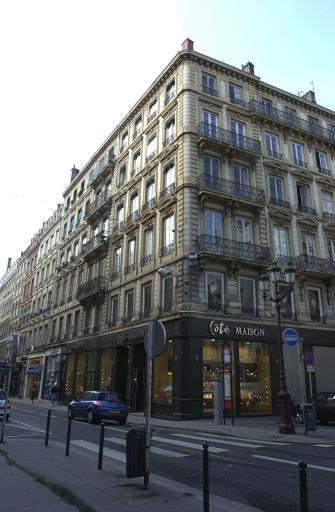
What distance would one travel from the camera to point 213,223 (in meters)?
23.8

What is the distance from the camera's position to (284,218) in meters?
26.3

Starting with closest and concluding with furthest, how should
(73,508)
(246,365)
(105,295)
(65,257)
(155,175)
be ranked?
1. (73,508)
2. (246,365)
3. (155,175)
4. (105,295)
5. (65,257)

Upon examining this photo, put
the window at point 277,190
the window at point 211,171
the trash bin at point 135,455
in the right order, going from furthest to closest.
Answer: the window at point 277,190
the window at point 211,171
the trash bin at point 135,455

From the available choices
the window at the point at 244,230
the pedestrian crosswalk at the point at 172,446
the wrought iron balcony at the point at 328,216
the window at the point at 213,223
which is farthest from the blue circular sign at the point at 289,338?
the wrought iron balcony at the point at 328,216

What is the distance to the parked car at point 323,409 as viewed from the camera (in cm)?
1784

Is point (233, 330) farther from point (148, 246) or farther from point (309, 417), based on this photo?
point (309, 417)

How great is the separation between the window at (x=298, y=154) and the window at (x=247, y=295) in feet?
33.3

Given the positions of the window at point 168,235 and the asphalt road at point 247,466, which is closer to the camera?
the asphalt road at point 247,466

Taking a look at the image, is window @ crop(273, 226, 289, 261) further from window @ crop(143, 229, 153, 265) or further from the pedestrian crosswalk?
the pedestrian crosswalk

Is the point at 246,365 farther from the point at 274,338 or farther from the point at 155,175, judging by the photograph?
the point at 155,175

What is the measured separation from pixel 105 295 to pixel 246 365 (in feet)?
40.9

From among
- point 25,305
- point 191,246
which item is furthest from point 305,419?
point 25,305

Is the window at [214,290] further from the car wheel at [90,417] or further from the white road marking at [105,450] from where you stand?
the white road marking at [105,450]

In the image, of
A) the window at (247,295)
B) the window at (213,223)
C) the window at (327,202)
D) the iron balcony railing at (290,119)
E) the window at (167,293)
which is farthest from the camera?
the window at (327,202)
